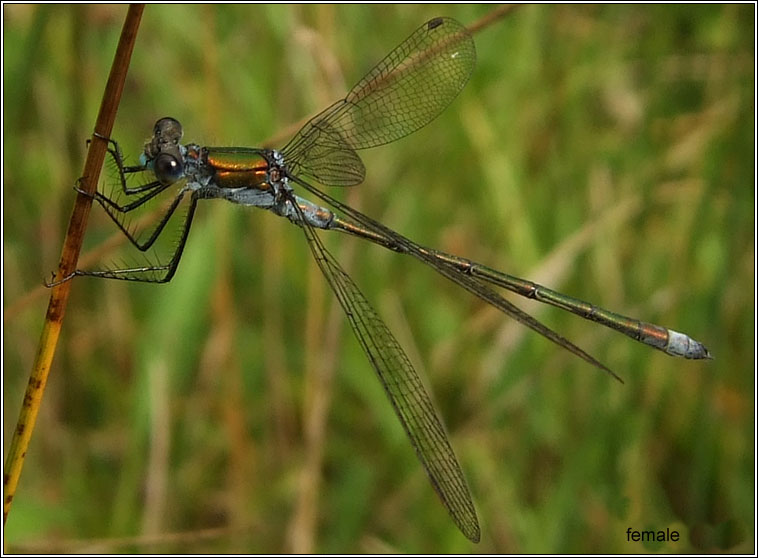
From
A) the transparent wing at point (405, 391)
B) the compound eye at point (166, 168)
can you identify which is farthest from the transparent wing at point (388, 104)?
the compound eye at point (166, 168)

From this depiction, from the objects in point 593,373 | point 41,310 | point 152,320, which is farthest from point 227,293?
point 593,373

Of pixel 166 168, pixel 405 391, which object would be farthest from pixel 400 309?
pixel 166 168

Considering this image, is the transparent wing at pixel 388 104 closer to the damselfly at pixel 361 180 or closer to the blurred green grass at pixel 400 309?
the damselfly at pixel 361 180

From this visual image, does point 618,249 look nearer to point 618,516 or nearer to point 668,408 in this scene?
point 668,408

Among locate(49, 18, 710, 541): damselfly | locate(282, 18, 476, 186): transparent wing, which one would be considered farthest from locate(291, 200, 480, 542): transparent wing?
locate(282, 18, 476, 186): transparent wing

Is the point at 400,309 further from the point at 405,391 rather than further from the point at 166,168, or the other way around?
the point at 166,168

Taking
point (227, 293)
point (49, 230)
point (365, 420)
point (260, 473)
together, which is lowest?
point (260, 473)

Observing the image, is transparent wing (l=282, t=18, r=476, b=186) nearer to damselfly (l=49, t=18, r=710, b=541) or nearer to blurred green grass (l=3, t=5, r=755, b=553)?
damselfly (l=49, t=18, r=710, b=541)
